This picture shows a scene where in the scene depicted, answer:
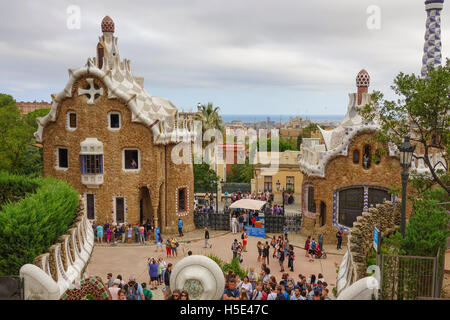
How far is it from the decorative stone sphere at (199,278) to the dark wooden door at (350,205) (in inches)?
685

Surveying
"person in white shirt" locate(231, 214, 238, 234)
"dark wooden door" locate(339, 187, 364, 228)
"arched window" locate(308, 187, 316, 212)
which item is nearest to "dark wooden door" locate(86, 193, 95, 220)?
"person in white shirt" locate(231, 214, 238, 234)

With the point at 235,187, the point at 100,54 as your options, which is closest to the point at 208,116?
the point at 235,187

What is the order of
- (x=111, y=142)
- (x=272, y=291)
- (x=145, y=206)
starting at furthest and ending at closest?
(x=145, y=206) < (x=111, y=142) < (x=272, y=291)

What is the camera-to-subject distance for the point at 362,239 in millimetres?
13125

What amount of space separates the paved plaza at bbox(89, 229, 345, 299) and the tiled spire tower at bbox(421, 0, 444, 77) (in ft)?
39.7

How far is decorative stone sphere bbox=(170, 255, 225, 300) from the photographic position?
834 cm

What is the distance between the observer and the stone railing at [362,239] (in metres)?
11.3

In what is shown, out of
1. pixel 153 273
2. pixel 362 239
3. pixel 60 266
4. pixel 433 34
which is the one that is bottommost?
pixel 153 273

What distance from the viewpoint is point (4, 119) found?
33.0m

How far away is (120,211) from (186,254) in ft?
19.4

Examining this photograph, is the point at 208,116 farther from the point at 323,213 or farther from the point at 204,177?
the point at 323,213

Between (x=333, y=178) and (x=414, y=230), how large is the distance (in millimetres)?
13920

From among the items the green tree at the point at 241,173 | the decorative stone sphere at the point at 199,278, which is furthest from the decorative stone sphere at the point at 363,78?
the green tree at the point at 241,173
